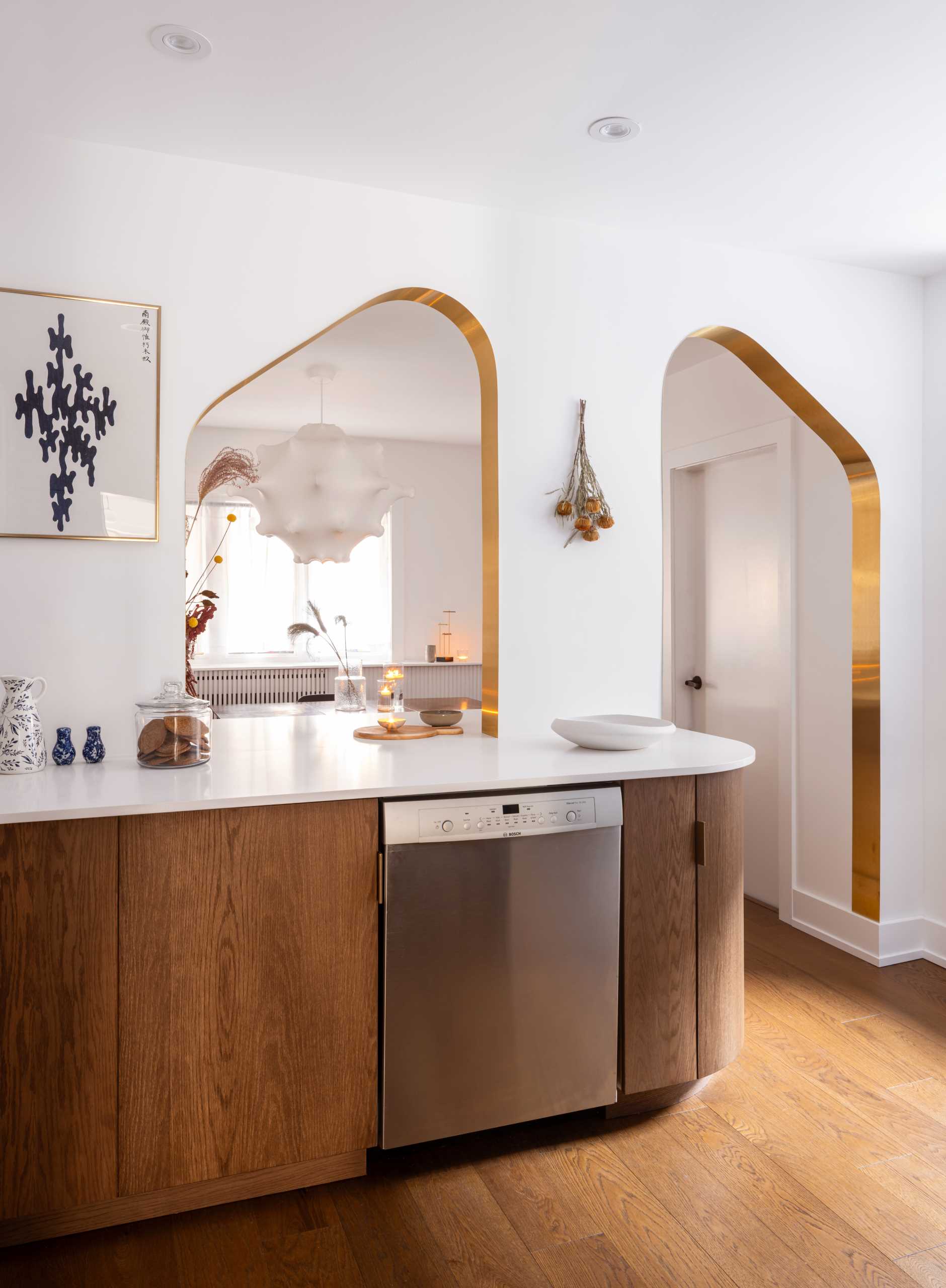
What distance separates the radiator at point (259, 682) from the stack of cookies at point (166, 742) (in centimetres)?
403

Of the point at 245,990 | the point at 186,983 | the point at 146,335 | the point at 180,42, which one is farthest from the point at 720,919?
the point at 180,42

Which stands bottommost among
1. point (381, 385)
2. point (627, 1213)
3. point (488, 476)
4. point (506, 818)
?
point (627, 1213)

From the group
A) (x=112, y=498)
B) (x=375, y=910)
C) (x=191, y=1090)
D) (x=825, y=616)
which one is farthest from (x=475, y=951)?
(x=825, y=616)

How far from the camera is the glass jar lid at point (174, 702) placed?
6.98ft

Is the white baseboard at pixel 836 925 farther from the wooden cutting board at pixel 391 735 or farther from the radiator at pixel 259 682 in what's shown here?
the radiator at pixel 259 682

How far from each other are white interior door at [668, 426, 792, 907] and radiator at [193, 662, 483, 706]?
6.35ft

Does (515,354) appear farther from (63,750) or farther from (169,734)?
(63,750)

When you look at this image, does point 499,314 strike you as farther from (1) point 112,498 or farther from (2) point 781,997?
(2) point 781,997

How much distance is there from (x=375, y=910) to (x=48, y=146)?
6.63 ft

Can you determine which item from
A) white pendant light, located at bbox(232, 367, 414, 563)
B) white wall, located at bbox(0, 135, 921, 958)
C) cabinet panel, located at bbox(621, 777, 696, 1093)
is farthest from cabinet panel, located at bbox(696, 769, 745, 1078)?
white pendant light, located at bbox(232, 367, 414, 563)

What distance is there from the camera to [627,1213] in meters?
1.85

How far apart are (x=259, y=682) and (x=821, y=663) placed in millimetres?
4039

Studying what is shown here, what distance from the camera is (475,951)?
6.53 feet

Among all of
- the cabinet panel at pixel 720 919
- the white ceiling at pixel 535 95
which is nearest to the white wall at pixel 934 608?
the white ceiling at pixel 535 95
